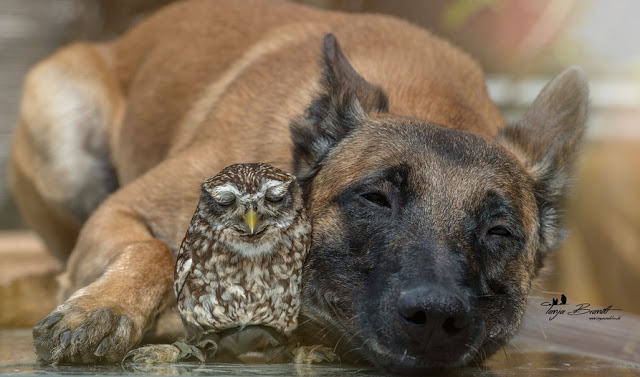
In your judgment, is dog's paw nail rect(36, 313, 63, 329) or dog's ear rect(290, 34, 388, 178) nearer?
dog's paw nail rect(36, 313, 63, 329)

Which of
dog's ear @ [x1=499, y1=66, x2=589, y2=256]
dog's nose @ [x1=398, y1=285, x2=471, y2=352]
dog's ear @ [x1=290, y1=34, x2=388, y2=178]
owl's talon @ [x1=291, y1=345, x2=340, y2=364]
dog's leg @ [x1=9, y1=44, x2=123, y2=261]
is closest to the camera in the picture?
dog's nose @ [x1=398, y1=285, x2=471, y2=352]

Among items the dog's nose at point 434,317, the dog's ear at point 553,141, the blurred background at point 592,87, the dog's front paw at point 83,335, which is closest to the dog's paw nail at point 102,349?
the dog's front paw at point 83,335

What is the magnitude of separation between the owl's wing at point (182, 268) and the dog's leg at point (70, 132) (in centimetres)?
277

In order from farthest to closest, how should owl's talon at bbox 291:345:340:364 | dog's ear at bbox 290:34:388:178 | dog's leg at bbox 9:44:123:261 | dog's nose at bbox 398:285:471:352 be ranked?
dog's leg at bbox 9:44:123:261 < dog's ear at bbox 290:34:388:178 < owl's talon at bbox 291:345:340:364 < dog's nose at bbox 398:285:471:352

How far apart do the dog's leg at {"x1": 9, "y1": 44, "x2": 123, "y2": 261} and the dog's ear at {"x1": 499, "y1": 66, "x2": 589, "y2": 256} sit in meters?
2.83

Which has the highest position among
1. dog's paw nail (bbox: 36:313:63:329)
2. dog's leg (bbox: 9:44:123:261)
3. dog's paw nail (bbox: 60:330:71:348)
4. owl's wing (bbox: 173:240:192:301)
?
owl's wing (bbox: 173:240:192:301)

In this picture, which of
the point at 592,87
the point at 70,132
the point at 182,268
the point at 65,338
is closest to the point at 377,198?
the point at 182,268

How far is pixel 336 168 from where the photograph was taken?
117 inches

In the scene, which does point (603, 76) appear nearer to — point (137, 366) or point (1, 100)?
point (137, 366)

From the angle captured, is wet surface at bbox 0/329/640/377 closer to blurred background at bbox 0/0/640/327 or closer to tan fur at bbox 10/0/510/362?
tan fur at bbox 10/0/510/362

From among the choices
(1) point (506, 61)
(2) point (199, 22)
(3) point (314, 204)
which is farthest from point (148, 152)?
(1) point (506, 61)

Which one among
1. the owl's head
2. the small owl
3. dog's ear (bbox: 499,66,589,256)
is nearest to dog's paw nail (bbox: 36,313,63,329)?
the small owl

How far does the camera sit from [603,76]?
223 inches

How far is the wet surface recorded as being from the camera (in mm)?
2305
